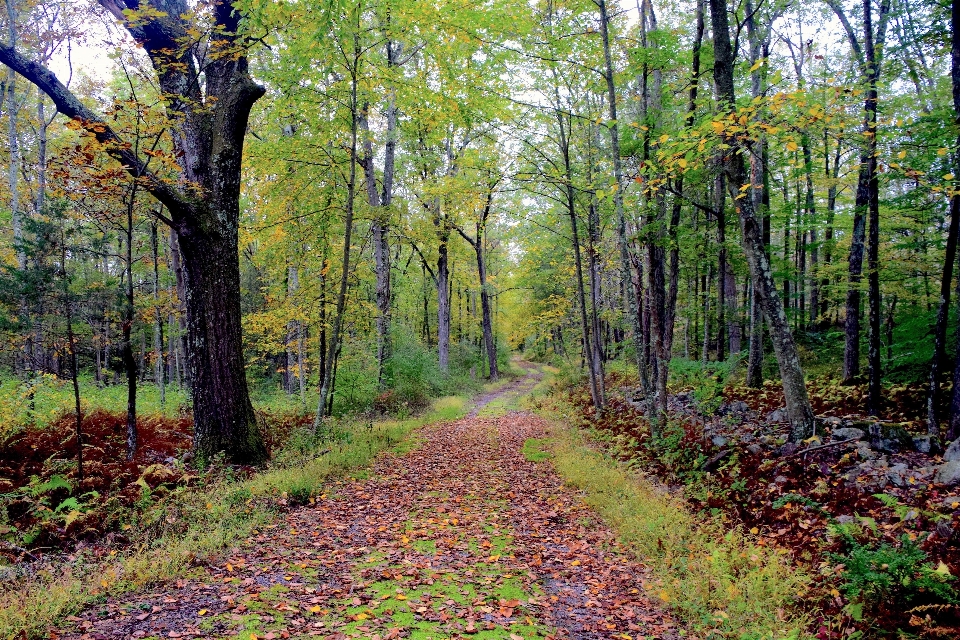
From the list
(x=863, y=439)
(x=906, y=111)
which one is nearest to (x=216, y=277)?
(x=863, y=439)

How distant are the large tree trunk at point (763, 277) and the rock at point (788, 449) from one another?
4.4 inches

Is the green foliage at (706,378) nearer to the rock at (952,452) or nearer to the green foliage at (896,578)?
the rock at (952,452)

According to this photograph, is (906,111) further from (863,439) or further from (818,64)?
(863,439)

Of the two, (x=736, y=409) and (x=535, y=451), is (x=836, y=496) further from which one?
(x=535, y=451)

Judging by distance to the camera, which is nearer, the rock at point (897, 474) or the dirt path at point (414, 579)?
the dirt path at point (414, 579)

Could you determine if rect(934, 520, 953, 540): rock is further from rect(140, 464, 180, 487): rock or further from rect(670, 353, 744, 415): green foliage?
rect(140, 464, 180, 487): rock

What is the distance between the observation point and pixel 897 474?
5406mm

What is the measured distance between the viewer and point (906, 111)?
1324 centimetres

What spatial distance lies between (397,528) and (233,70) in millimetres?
7830

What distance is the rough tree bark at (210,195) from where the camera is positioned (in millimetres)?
7199

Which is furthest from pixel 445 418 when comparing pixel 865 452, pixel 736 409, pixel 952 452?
pixel 952 452

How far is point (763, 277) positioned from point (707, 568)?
175 inches

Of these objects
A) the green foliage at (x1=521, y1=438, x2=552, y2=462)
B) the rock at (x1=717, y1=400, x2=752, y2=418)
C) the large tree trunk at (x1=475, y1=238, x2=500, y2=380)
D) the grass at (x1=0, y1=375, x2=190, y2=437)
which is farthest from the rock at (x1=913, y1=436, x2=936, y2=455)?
the large tree trunk at (x1=475, y1=238, x2=500, y2=380)

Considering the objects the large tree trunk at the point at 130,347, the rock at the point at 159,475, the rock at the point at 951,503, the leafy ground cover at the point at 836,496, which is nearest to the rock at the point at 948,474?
the leafy ground cover at the point at 836,496
